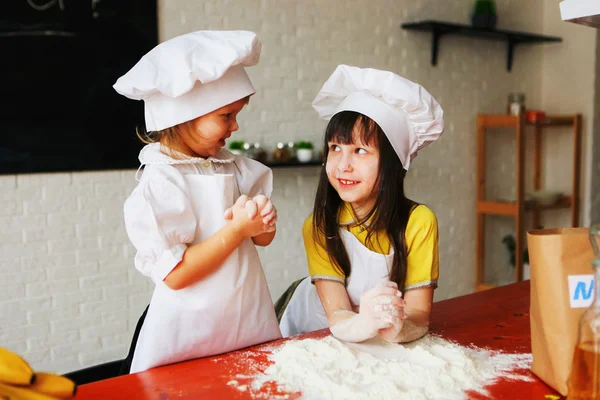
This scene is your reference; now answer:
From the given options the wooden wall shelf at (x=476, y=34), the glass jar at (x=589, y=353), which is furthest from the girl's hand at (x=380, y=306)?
the wooden wall shelf at (x=476, y=34)

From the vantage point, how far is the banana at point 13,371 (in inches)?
33.8

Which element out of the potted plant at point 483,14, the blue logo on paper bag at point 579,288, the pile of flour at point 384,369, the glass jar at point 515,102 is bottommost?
the pile of flour at point 384,369

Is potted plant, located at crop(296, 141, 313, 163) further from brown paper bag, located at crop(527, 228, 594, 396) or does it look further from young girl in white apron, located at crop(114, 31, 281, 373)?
brown paper bag, located at crop(527, 228, 594, 396)

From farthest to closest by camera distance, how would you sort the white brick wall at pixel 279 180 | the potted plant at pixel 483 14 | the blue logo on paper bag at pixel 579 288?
1. the potted plant at pixel 483 14
2. the white brick wall at pixel 279 180
3. the blue logo on paper bag at pixel 579 288

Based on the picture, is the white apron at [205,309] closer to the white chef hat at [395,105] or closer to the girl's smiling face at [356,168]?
the girl's smiling face at [356,168]

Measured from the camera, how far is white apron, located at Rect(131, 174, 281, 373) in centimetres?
141

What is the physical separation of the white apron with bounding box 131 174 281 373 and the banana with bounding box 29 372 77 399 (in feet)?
1.40

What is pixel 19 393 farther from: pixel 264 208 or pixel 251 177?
pixel 251 177

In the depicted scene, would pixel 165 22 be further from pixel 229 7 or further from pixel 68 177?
pixel 68 177

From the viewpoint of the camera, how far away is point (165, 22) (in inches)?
116

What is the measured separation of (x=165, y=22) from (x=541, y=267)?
2357 mm

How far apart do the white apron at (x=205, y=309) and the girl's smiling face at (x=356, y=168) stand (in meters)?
0.30

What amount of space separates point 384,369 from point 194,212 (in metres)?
0.55

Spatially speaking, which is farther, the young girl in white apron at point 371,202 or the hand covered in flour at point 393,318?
the young girl in white apron at point 371,202
